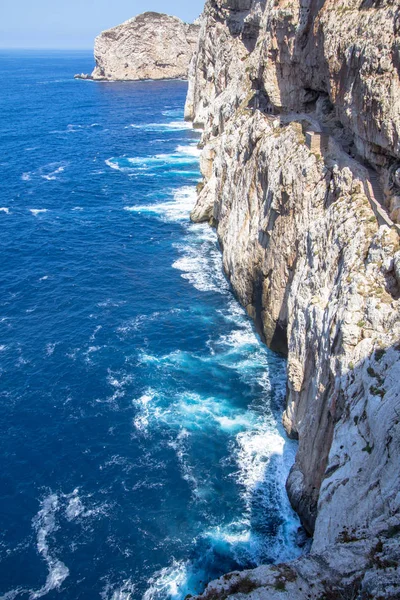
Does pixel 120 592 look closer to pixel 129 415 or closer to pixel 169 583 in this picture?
pixel 169 583

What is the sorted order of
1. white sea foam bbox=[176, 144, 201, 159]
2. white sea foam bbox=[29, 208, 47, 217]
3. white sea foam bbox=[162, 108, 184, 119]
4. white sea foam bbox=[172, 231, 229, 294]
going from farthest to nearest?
white sea foam bbox=[162, 108, 184, 119] < white sea foam bbox=[176, 144, 201, 159] < white sea foam bbox=[29, 208, 47, 217] < white sea foam bbox=[172, 231, 229, 294]

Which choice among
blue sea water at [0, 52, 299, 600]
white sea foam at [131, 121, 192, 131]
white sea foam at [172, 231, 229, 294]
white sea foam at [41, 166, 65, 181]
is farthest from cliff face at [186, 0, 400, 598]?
white sea foam at [131, 121, 192, 131]

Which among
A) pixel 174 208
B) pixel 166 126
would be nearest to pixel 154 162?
pixel 174 208

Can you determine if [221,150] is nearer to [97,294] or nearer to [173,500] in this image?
[97,294]

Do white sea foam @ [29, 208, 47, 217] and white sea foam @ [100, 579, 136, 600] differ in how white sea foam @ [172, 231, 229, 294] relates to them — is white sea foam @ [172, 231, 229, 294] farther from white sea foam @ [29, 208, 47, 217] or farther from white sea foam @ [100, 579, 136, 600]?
white sea foam @ [100, 579, 136, 600]

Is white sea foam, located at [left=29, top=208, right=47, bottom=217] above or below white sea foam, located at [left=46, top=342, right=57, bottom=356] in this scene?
above

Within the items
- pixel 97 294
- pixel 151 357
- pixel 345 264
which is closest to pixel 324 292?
pixel 345 264

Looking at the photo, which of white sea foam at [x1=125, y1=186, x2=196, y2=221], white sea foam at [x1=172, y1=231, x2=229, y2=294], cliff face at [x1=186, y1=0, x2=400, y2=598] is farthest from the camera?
white sea foam at [x1=125, y1=186, x2=196, y2=221]
